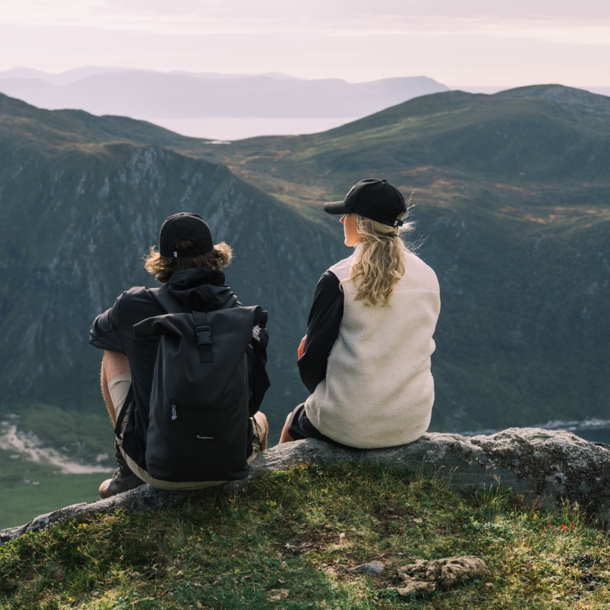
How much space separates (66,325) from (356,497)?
20060 cm

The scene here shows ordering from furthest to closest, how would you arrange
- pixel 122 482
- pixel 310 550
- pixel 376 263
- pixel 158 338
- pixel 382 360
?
pixel 122 482
pixel 382 360
pixel 376 263
pixel 158 338
pixel 310 550

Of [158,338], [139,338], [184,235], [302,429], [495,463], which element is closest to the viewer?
[158,338]

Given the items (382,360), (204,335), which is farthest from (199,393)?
(382,360)

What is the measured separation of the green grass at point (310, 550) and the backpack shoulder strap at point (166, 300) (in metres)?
2.36

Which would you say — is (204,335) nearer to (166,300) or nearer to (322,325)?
(166,300)

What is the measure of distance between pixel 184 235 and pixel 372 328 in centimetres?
241

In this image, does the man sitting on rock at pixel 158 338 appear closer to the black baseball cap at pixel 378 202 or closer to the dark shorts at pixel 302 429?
the dark shorts at pixel 302 429

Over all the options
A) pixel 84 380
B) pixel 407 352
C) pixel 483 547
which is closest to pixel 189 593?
pixel 483 547

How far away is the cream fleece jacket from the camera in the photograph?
8398mm

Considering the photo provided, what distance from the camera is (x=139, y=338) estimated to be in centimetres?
767

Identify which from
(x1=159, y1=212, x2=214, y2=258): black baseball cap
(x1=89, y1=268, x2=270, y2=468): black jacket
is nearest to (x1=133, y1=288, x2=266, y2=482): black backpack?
(x1=89, y1=268, x2=270, y2=468): black jacket

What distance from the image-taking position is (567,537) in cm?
790

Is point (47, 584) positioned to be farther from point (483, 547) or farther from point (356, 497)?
point (483, 547)

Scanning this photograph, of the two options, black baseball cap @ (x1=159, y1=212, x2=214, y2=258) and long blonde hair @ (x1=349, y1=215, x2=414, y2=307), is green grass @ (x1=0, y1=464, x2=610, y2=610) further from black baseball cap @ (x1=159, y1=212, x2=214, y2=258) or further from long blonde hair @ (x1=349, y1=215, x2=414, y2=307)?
black baseball cap @ (x1=159, y1=212, x2=214, y2=258)
